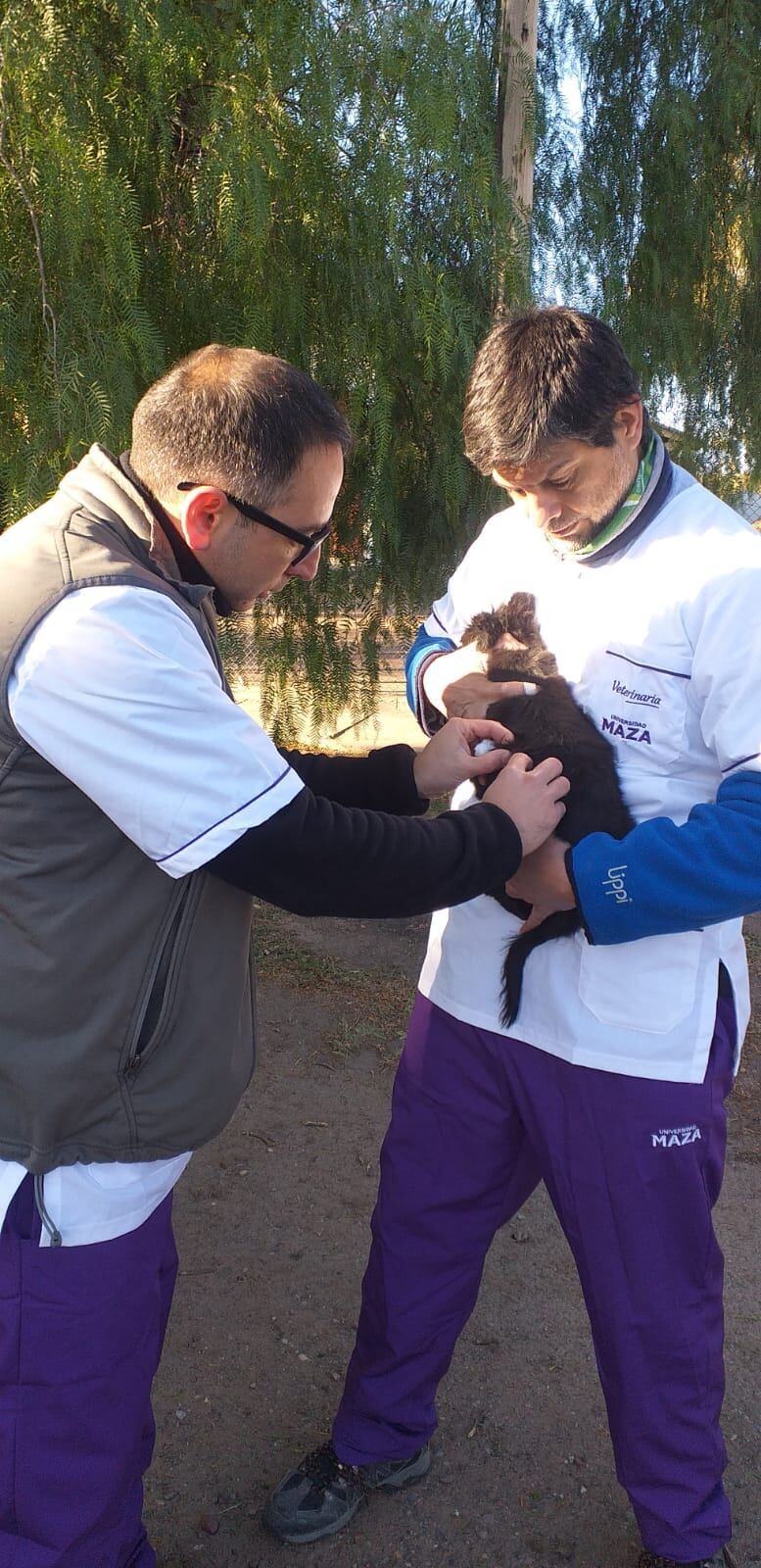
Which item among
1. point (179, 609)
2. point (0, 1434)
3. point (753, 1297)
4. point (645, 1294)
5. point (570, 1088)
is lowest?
point (753, 1297)

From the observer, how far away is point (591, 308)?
16.7ft

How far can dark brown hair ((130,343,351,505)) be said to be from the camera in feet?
5.87

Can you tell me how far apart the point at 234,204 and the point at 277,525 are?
2118mm

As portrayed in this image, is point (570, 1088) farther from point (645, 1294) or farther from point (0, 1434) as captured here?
point (0, 1434)

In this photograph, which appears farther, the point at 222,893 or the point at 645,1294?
the point at 645,1294

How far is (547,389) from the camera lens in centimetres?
196

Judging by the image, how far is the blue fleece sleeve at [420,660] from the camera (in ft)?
8.36

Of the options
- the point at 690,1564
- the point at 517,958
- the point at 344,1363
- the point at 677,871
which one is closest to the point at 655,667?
the point at 677,871

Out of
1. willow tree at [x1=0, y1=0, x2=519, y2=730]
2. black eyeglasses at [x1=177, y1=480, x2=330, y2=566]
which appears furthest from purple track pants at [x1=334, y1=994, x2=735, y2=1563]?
→ willow tree at [x1=0, y1=0, x2=519, y2=730]

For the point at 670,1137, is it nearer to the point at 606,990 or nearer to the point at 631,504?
the point at 606,990

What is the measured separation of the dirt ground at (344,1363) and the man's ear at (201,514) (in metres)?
2.15

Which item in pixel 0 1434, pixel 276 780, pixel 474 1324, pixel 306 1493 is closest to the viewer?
pixel 276 780

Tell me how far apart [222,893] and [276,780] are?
10.7 inches

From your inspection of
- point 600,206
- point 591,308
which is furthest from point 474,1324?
point 600,206
